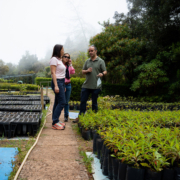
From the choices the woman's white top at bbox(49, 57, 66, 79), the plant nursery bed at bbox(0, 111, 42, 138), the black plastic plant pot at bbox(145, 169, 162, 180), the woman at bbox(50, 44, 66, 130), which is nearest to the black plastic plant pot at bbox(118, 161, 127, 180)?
the black plastic plant pot at bbox(145, 169, 162, 180)

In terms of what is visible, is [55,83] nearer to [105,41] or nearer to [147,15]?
[105,41]

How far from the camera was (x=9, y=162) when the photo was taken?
68.1 inches

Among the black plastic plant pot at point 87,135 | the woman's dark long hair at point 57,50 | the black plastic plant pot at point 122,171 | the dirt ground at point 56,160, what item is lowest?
the dirt ground at point 56,160

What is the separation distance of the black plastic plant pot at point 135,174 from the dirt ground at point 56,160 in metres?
0.45

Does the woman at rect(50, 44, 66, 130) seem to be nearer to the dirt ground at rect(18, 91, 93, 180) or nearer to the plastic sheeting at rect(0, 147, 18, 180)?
the dirt ground at rect(18, 91, 93, 180)

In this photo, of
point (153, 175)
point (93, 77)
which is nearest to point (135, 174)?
point (153, 175)

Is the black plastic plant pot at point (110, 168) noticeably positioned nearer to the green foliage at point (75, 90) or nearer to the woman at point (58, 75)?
the woman at point (58, 75)

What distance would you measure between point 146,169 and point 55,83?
6.85 ft

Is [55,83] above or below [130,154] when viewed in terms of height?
above

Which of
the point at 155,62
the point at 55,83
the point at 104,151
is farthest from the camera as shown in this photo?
the point at 155,62

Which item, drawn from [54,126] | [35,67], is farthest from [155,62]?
[35,67]

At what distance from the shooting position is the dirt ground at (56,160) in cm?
151

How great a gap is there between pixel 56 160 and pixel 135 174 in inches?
36.7

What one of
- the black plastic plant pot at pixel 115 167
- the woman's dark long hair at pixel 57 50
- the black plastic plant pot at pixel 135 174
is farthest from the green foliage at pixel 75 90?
the black plastic plant pot at pixel 135 174
